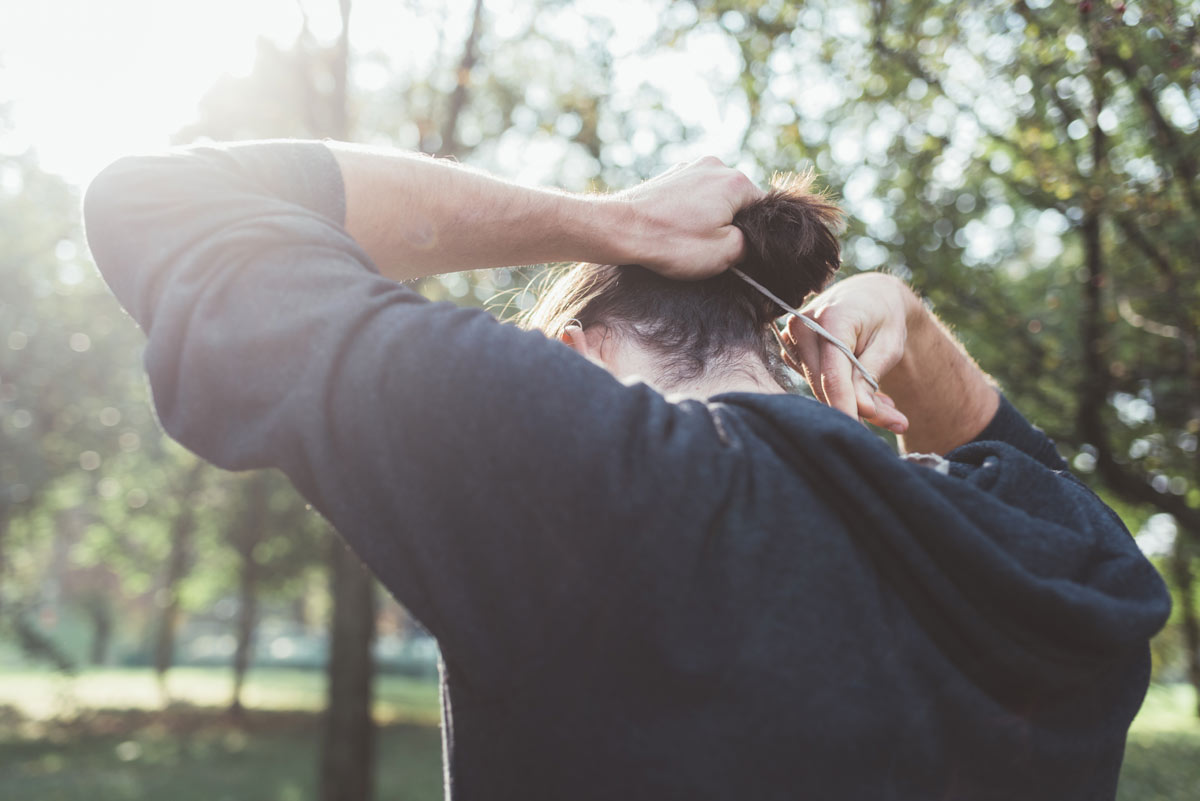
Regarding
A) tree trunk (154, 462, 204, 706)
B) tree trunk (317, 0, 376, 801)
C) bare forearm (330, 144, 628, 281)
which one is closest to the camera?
bare forearm (330, 144, 628, 281)

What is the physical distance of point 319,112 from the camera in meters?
10.1

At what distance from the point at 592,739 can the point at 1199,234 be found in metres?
5.82

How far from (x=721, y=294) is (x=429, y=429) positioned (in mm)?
833

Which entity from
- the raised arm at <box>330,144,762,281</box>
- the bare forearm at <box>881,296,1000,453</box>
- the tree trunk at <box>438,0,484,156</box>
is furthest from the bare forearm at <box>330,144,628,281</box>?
the tree trunk at <box>438,0,484,156</box>

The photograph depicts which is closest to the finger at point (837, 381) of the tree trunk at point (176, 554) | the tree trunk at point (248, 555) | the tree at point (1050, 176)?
the tree at point (1050, 176)

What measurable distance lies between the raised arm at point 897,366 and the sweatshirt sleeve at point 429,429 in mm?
647

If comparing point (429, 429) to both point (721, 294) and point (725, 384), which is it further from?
point (721, 294)

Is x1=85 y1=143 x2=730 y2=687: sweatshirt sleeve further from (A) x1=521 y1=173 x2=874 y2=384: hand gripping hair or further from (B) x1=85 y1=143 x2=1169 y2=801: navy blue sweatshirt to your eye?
(A) x1=521 y1=173 x2=874 y2=384: hand gripping hair

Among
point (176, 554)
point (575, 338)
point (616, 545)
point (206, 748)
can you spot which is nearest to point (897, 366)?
point (575, 338)

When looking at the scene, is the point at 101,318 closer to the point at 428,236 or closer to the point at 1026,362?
the point at 1026,362

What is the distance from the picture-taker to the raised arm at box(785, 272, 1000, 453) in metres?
1.72

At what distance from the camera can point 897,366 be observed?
219 centimetres

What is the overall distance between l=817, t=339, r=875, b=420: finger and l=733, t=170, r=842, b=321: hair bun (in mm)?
145

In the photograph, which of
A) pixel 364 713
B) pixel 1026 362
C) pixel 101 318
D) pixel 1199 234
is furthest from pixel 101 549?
pixel 1199 234
